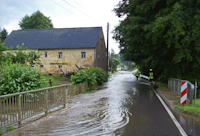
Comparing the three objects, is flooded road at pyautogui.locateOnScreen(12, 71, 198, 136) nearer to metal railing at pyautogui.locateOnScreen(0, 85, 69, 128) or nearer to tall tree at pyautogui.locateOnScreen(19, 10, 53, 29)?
metal railing at pyautogui.locateOnScreen(0, 85, 69, 128)

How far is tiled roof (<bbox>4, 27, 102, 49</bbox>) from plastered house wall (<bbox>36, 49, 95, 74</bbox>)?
100 cm

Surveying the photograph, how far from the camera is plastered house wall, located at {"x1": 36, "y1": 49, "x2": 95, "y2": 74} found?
36.4 m

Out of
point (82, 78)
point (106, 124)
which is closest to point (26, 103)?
point (106, 124)

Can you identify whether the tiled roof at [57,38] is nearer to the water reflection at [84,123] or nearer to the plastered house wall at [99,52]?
the plastered house wall at [99,52]

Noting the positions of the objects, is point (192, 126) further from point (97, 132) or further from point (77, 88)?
point (77, 88)

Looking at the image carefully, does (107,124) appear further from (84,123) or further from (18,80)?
(18,80)

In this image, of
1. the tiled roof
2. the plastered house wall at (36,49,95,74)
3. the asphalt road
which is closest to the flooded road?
the asphalt road

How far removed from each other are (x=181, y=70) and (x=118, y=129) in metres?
12.3

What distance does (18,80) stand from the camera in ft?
32.1

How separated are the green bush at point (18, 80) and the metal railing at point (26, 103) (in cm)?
251

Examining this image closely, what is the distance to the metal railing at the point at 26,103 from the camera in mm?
5227

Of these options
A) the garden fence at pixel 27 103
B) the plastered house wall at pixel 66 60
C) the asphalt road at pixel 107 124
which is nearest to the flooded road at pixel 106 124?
the asphalt road at pixel 107 124

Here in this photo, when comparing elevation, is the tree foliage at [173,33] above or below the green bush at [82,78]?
above

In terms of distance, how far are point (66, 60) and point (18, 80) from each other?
28112mm
